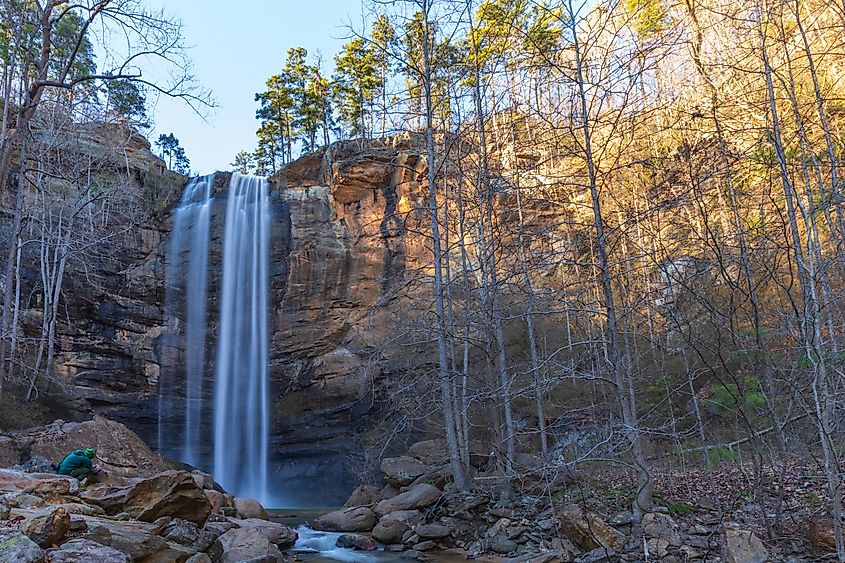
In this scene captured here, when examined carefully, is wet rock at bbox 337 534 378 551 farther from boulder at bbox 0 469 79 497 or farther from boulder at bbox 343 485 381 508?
boulder at bbox 0 469 79 497

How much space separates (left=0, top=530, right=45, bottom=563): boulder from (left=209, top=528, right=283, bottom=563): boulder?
9.47 ft

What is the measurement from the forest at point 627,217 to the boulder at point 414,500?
555 mm

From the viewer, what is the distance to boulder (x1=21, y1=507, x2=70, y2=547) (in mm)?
4727

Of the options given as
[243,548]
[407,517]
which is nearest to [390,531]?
[407,517]

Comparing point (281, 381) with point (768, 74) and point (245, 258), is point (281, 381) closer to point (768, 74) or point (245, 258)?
point (245, 258)

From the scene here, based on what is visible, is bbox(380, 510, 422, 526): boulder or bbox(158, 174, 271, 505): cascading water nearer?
bbox(380, 510, 422, 526): boulder

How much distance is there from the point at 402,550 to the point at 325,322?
42.9ft

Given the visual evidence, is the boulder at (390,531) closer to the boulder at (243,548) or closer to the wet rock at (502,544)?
the wet rock at (502,544)

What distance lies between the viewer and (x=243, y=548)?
25.0ft

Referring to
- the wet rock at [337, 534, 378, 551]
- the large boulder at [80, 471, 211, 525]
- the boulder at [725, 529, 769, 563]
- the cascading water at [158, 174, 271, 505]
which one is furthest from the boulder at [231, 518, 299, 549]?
the cascading water at [158, 174, 271, 505]

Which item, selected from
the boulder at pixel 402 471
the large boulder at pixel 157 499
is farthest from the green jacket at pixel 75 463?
the boulder at pixel 402 471

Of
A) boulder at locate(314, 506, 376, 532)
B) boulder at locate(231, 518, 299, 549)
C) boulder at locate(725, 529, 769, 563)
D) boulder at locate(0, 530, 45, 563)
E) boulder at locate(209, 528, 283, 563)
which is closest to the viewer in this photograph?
boulder at locate(0, 530, 45, 563)

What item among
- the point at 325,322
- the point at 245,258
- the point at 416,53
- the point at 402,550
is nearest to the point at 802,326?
the point at 402,550

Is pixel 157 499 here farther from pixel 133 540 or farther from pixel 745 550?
pixel 745 550
